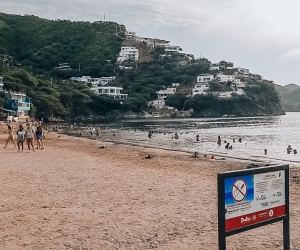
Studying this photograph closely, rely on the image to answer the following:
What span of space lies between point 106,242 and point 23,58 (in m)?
158

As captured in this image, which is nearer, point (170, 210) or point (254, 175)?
point (254, 175)

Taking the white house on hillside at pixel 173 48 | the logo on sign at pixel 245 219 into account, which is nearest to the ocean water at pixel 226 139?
the logo on sign at pixel 245 219

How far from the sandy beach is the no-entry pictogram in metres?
2.38

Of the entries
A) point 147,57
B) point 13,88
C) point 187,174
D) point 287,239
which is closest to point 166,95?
point 147,57

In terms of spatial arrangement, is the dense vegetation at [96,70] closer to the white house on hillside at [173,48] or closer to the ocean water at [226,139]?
the white house on hillside at [173,48]

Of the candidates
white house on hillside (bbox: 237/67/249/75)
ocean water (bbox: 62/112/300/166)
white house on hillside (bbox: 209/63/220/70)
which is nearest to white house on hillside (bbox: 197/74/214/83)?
white house on hillside (bbox: 209/63/220/70)

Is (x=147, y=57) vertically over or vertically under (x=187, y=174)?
over

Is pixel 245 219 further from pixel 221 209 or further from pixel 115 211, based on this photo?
pixel 115 211

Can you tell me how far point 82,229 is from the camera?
6.70 metres

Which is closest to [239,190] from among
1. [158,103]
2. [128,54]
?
[158,103]

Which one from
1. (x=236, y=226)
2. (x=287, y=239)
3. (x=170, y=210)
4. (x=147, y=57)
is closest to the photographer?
(x=236, y=226)

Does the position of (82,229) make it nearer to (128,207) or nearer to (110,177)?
(128,207)

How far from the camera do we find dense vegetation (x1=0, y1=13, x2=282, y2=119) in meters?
109

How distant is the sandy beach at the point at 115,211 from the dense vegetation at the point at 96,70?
252 ft
